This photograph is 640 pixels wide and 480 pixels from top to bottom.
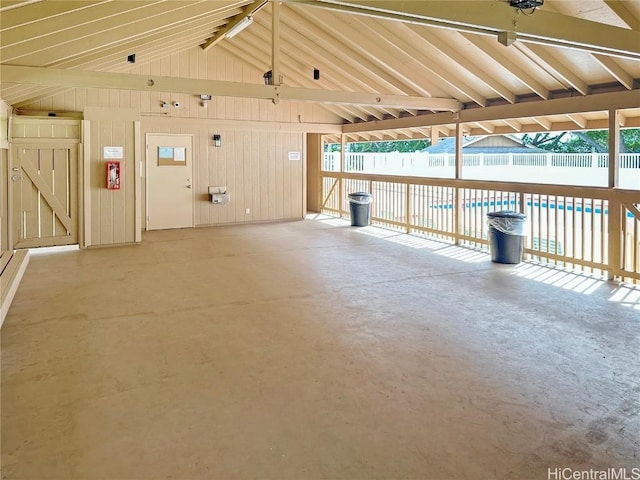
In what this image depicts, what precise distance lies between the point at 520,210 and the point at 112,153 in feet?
22.1

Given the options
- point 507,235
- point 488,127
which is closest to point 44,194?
point 507,235

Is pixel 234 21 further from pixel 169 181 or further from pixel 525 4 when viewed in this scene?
pixel 525 4

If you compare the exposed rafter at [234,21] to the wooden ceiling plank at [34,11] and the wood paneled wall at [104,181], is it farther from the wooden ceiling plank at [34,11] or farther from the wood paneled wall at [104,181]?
the wooden ceiling plank at [34,11]

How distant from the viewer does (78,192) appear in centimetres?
812

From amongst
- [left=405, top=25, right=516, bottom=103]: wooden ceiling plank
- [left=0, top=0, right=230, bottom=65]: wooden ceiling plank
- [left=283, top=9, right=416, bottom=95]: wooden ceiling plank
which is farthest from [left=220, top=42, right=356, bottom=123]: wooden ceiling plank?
[left=405, top=25, right=516, bottom=103]: wooden ceiling plank

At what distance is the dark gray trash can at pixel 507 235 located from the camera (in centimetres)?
700

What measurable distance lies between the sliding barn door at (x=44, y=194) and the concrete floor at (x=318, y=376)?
78.4 inches

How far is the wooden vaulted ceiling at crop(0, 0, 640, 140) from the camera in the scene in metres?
3.82

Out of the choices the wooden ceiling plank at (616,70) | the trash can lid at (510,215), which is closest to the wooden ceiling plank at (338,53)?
the trash can lid at (510,215)

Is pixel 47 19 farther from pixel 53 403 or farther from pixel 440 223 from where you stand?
pixel 440 223

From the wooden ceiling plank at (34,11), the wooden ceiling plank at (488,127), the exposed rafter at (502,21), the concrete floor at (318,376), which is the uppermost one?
the wooden ceiling plank at (488,127)

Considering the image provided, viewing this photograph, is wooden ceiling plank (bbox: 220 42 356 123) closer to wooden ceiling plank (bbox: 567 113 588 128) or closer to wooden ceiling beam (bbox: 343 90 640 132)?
wooden ceiling beam (bbox: 343 90 640 132)

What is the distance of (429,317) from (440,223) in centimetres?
510

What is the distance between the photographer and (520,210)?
24.7 feet
